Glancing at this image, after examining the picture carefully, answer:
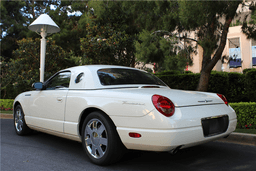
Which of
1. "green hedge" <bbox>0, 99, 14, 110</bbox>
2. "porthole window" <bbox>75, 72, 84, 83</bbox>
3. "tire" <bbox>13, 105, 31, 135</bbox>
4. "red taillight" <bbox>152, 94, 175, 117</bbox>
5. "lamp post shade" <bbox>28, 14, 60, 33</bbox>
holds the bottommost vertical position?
"green hedge" <bbox>0, 99, 14, 110</bbox>

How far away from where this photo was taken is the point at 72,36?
56.1ft

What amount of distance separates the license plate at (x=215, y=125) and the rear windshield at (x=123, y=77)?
53.4 inches

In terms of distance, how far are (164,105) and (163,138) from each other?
40cm

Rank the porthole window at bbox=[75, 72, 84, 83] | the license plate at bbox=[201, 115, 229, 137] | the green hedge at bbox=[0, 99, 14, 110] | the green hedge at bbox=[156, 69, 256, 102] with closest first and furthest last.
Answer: the license plate at bbox=[201, 115, 229, 137] < the porthole window at bbox=[75, 72, 84, 83] < the green hedge at bbox=[156, 69, 256, 102] < the green hedge at bbox=[0, 99, 14, 110]

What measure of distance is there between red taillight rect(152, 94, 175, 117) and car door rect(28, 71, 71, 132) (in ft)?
5.83

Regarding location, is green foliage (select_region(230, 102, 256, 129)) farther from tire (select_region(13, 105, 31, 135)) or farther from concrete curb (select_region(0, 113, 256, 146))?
tire (select_region(13, 105, 31, 135))

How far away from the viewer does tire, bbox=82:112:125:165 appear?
3072 millimetres

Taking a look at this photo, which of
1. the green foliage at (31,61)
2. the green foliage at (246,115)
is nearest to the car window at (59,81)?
the green foliage at (246,115)

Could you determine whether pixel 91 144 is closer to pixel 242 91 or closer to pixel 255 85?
pixel 255 85

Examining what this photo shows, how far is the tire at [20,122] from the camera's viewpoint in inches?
207

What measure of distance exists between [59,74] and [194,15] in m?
3.64

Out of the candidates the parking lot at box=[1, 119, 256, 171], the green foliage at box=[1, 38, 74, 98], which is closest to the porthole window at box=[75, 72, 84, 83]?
the parking lot at box=[1, 119, 256, 171]

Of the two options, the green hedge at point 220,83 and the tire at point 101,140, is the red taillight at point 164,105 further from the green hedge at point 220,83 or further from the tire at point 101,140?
the green hedge at point 220,83

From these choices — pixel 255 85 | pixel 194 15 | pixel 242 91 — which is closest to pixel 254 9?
pixel 194 15
